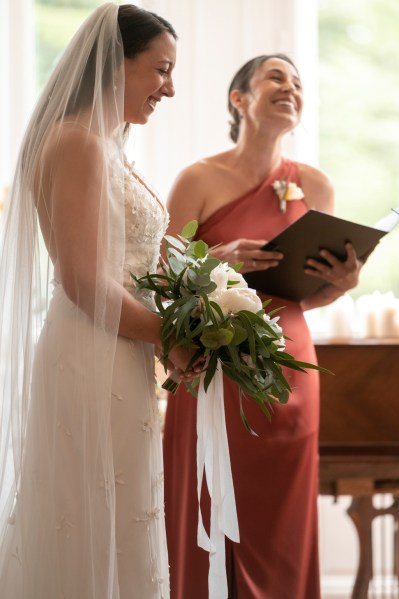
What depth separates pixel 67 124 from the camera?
2.29 meters

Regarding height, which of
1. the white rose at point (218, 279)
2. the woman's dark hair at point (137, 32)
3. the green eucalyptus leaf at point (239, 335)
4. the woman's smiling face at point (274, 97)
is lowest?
the green eucalyptus leaf at point (239, 335)

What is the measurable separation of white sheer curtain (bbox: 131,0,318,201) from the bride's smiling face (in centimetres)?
262

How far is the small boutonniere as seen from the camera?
11.4 feet

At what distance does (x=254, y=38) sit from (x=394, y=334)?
182 centimetres

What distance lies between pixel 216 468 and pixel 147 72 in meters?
1.03

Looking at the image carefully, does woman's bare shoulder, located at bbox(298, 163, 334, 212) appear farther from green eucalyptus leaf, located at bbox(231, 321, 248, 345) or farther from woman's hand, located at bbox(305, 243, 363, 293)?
green eucalyptus leaf, located at bbox(231, 321, 248, 345)

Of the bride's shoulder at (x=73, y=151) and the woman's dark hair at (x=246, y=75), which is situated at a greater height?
the woman's dark hair at (x=246, y=75)

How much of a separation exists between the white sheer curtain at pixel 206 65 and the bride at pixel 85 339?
2.63m

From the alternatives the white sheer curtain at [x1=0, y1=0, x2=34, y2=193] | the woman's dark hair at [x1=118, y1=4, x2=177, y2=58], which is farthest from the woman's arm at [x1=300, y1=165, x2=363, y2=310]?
the white sheer curtain at [x1=0, y1=0, x2=34, y2=193]

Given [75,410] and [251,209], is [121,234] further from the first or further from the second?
[251,209]

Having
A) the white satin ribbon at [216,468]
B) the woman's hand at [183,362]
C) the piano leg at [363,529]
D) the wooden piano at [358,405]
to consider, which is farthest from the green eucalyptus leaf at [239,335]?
the piano leg at [363,529]

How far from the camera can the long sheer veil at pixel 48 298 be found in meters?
2.22

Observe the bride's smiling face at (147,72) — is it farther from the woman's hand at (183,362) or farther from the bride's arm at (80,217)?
the woman's hand at (183,362)

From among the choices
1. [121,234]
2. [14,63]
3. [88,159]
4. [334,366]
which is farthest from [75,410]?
[14,63]
